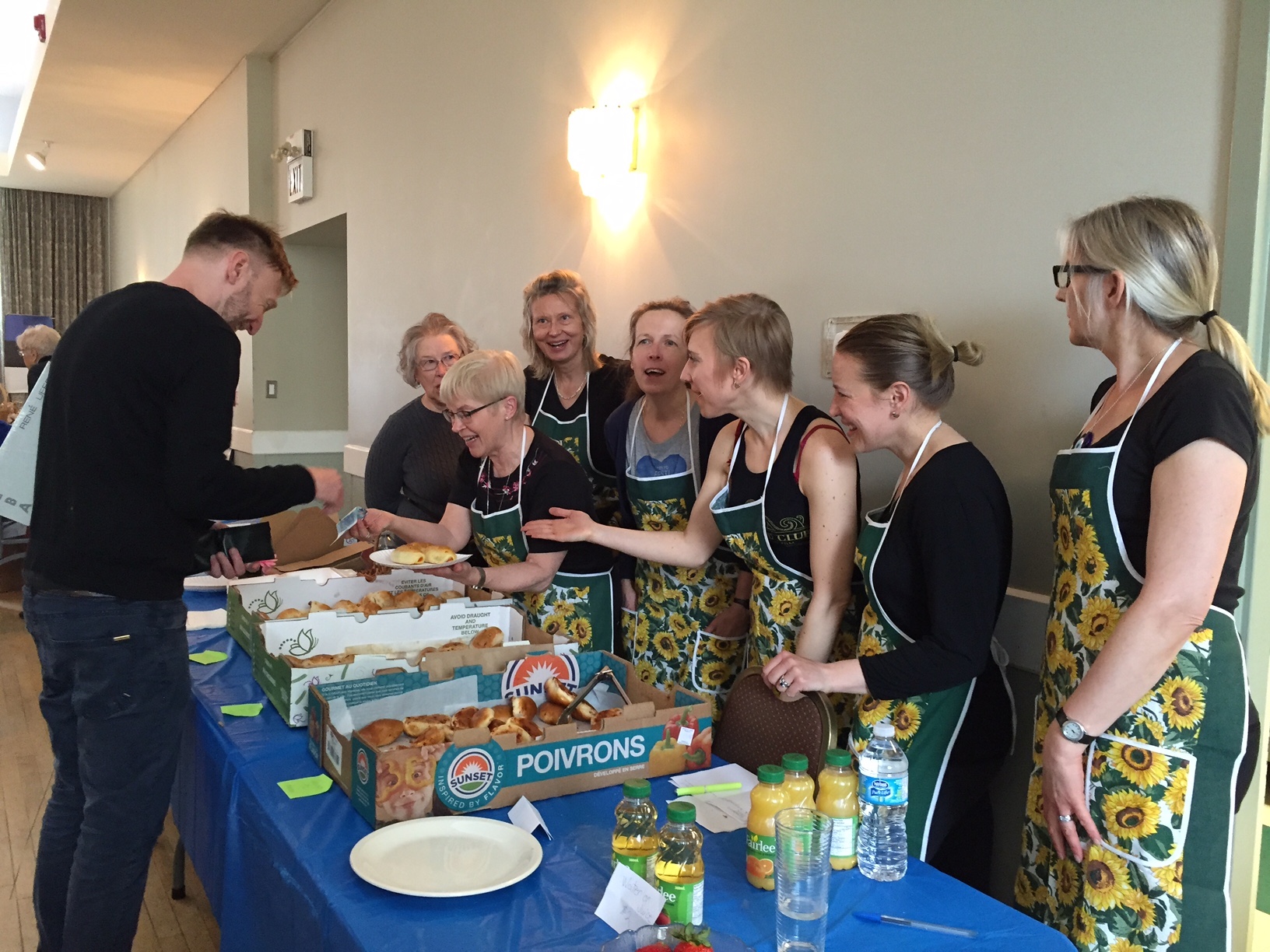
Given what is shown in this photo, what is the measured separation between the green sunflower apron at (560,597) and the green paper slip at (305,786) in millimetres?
1015

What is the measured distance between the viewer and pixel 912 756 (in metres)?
1.78

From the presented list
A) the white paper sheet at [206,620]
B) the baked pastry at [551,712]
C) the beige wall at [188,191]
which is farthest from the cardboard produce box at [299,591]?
the beige wall at [188,191]

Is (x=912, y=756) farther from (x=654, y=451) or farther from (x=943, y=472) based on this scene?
(x=654, y=451)

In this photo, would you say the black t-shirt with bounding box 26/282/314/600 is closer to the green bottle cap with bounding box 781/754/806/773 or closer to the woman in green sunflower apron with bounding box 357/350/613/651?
the woman in green sunflower apron with bounding box 357/350/613/651

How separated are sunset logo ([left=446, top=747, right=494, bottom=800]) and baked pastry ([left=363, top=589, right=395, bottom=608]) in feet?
3.00

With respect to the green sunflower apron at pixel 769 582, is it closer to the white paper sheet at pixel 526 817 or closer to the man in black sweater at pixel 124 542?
the white paper sheet at pixel 526 817

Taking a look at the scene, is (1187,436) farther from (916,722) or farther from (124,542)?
(124,542)

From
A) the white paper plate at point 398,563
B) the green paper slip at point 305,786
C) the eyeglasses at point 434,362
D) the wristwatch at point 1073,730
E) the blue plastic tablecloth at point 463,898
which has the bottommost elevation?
the blue plastic tablecloth at point 463,898

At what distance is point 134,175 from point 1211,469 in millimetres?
11133

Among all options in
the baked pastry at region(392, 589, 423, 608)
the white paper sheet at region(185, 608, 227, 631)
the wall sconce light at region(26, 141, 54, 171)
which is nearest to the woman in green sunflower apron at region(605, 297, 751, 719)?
the baked pastry at region(392, 589, 423, 608)

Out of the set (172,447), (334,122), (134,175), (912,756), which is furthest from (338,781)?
(134,175)

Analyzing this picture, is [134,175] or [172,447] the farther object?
[134,175]

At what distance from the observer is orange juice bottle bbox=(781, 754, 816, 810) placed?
4.41 ft

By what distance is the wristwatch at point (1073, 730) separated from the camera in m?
1.42
